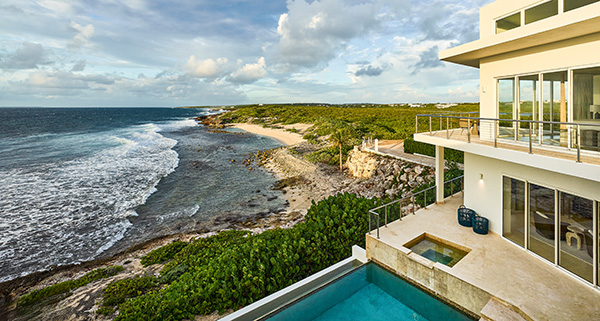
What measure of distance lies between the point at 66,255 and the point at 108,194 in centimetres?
995

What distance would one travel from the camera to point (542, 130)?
27.4 ft

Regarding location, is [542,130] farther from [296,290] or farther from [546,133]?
[296,290]

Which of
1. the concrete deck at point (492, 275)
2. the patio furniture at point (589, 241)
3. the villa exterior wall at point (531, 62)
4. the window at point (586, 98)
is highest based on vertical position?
the villa exterior wall at point (531, 62)

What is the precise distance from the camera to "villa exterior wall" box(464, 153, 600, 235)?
7266 millimetres

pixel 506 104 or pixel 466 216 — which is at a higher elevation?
pixel 506 104

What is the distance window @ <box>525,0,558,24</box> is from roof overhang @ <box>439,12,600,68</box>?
3.45ft

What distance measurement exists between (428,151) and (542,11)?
15.3 meters

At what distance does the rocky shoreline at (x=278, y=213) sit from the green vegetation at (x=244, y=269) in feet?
2.29

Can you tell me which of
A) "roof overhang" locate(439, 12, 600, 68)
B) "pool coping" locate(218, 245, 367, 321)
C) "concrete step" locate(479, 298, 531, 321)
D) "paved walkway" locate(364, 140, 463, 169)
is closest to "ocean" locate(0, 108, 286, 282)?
"paved walkway" locate(364, 140, 463, 169)

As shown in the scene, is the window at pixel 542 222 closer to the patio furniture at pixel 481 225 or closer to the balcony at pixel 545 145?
the balcony at pixel 545 145

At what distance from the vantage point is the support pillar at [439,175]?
41.9ft

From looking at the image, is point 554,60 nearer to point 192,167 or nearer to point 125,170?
point 192,167

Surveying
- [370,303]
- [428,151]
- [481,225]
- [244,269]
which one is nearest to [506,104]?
[481,225]

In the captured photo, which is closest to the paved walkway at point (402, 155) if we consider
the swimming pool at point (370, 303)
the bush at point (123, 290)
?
the swimming pool at point (370, 303)
